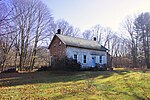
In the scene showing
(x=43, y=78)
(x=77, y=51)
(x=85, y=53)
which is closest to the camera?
(x=43, y=78)

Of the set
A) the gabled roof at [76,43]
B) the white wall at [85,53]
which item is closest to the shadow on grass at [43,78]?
the white wall at [85,53]

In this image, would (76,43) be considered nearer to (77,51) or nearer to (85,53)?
(77,51)

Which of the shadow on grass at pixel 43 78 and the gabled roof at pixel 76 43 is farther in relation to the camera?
the gabled roof at pixel 76 43

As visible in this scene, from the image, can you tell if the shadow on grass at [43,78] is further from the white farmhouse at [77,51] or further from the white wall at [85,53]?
the white farmhouse at [77,51]

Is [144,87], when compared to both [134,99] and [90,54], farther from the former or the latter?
[90,54]

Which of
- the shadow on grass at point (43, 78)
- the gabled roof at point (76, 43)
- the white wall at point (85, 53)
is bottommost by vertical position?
the shadow on grass at point (43, 78)

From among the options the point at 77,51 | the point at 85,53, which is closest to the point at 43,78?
the point at 77,51

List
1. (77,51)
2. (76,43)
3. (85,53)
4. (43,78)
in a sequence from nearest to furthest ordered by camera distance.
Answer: (43,78) → (77,51) → (76,43) → (85,53)

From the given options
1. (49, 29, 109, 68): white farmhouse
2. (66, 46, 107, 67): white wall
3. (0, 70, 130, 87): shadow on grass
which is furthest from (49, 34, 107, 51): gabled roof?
(0, 70, 130, 87): shadow on grass

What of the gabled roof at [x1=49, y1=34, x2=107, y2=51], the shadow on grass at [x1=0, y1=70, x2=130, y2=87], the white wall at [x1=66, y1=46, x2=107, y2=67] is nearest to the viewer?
the shadow on grass at [x1=0, y1=70, x2=130, y2=87]

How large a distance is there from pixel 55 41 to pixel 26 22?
11.6 m

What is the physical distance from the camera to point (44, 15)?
47031 mm

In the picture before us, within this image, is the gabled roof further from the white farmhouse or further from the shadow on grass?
the shadow on grass

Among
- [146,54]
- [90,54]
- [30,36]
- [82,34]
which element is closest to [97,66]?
[90,54]
